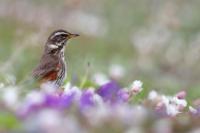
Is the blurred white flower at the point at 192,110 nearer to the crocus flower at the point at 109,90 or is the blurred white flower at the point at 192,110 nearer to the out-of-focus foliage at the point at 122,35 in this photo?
the crocus flower at the point at 109,90

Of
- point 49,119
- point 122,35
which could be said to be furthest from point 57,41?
point 122,35

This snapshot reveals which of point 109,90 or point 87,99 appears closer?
point 87,99

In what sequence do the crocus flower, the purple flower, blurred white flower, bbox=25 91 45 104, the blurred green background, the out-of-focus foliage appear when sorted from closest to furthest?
1. blurred white flower, bbox=25 91 45 104
2. the purple flower
3. the crocus flower
4. the out-of-focus foliage
5. the blurred green background

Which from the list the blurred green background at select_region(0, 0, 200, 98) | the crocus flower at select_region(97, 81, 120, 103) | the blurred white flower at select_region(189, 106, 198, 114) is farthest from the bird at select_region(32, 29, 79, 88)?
the blurred green background at select_region(0, 0, 200, 98)

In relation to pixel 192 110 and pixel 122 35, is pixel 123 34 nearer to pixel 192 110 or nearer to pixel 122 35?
pixel 122 35

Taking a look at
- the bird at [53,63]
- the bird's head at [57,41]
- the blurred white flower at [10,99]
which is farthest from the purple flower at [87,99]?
the bird's head at [57,41]

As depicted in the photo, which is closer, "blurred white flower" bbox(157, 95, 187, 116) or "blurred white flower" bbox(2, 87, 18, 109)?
"blurred white flower" bbox(2, 87, 18, 109)

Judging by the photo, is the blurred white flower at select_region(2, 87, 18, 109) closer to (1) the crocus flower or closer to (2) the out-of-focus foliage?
(1) the crocus flower
